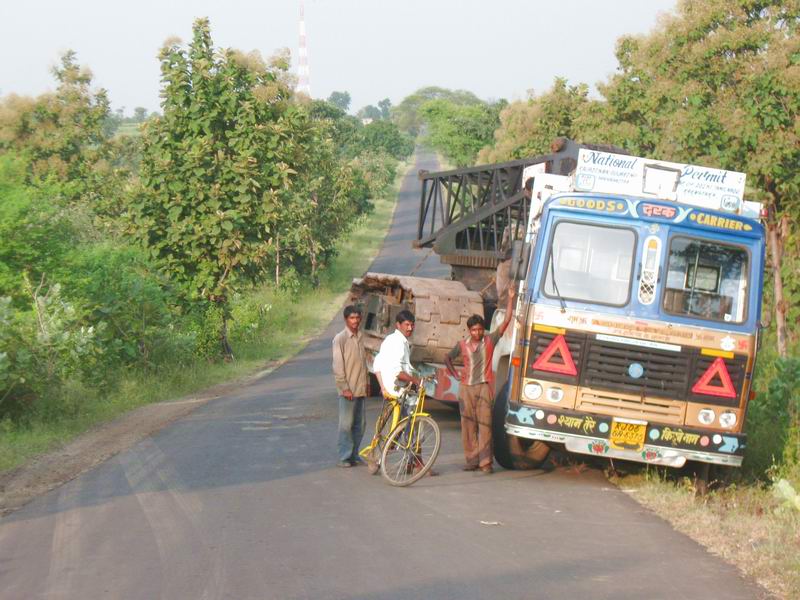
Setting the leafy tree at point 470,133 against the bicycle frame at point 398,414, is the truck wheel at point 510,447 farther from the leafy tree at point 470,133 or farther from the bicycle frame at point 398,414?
the leafy tree at point 470,133

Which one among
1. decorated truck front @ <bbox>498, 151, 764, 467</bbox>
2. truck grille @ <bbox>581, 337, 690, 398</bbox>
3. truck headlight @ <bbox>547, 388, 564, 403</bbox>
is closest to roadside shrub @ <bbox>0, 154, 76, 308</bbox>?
decorated truck front @ <bbox>498, 151, 764, 467</bbox>

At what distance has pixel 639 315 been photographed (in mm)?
10375

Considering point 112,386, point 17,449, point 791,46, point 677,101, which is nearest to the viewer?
point 17,449

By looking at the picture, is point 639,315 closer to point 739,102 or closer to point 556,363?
point 556,363

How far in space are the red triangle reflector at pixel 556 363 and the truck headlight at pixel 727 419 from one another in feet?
4.79

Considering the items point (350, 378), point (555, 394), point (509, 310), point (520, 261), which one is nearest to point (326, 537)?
point (350, 378)

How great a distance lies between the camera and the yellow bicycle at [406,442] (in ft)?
34.1

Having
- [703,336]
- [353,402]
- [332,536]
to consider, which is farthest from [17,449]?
[703,336]

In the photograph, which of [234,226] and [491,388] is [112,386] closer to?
[234,226]

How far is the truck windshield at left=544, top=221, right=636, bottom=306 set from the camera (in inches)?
414

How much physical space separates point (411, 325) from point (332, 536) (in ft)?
10.7

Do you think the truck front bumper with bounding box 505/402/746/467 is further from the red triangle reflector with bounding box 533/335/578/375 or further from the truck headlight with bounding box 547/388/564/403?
the red triangle reflector with bounding box 533/335/578/375

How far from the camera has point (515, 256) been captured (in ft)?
35.7

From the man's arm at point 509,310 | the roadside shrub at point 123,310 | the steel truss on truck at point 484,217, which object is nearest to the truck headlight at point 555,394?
the man's arm at point 509,310
